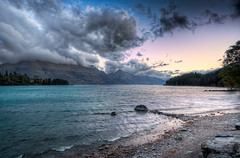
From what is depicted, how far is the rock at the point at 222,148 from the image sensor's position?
6598 millimetres

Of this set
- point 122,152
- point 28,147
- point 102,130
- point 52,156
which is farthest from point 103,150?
point 28,147

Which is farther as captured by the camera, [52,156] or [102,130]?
[102,130]

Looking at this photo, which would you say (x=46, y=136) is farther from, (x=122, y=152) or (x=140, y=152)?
(x=140, y=152)

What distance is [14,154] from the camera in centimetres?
1221

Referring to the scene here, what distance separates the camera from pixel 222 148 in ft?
22.9

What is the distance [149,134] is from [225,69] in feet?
65.9

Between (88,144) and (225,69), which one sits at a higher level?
(225,69)

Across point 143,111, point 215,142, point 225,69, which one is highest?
point 225,69

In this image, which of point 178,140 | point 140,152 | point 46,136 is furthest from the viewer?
point 46,136

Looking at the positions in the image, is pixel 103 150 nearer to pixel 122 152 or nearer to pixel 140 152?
pixel 122 152

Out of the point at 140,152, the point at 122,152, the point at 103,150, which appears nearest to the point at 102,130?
the point at 103,150

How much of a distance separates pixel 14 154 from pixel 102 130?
1041 cm

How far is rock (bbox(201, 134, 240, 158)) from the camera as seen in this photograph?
6.60m

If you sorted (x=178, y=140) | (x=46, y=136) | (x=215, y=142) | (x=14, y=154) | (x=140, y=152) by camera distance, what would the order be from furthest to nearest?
1. (x=46, y=136)
2. (x=178, y=140)
3. (x=14, y=154)
4. (x=140, y=152)
5. (x=215, y=142)
